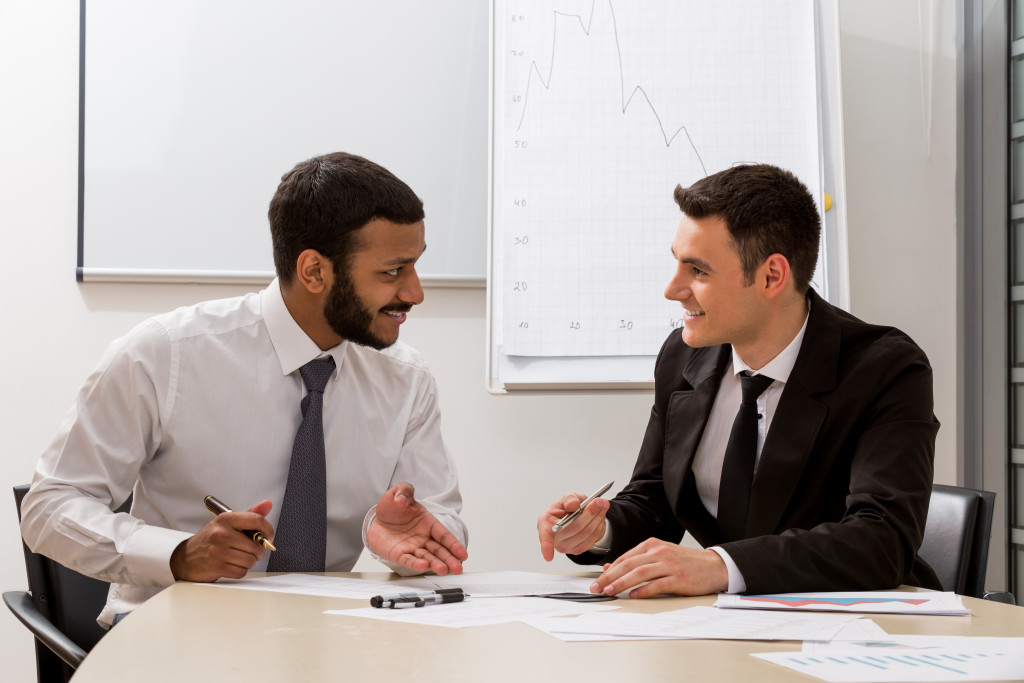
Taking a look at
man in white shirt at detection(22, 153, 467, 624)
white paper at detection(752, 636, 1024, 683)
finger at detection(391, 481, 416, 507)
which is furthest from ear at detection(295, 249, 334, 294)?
white paper at detection(752, 636, 1024, 683)

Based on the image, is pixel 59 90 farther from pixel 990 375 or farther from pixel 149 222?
pixel 990 375

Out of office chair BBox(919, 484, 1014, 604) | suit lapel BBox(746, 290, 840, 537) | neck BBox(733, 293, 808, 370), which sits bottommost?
office chair BBox(919, 484, 1014, 604)

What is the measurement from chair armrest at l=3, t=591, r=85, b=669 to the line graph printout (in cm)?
124

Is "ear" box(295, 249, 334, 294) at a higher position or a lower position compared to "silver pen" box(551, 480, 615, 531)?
higher

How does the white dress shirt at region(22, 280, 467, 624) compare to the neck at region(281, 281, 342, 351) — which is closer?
the white dress shirt at region(22, 280, 467, 624)

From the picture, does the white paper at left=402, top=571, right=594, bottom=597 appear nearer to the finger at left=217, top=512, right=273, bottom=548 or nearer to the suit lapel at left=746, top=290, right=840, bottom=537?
the finger at left=217, top=512, right=273, bottom=548

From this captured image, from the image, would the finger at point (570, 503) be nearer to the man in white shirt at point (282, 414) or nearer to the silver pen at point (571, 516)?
the silver pen at point (571, 516)

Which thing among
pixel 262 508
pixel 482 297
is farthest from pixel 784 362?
pixel 482 297

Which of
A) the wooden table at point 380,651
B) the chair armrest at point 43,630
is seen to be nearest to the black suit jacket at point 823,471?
the wooden table at point 380,651

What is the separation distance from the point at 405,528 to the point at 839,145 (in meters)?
1.72

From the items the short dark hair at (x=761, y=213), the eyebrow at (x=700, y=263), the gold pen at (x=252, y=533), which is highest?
the short dark hair at (x=761, y=213)

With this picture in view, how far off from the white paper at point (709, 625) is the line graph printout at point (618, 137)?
1.35 metres

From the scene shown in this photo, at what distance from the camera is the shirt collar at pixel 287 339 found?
1.65 meters

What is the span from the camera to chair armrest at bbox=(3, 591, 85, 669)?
1.34 m
